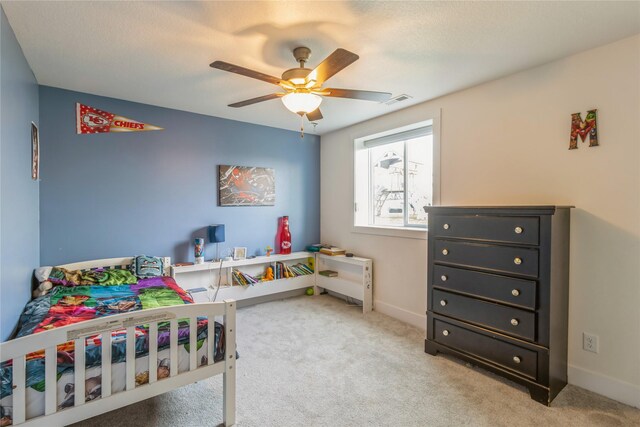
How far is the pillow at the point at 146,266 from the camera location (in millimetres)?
3115

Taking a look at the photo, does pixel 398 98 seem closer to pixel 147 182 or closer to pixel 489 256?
pixel 489 256

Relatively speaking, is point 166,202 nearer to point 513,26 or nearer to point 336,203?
point 336,203

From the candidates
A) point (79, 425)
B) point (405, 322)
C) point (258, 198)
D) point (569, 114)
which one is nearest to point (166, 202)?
point (258, 198)

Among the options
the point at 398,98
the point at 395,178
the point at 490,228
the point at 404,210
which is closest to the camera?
the point at 490,228

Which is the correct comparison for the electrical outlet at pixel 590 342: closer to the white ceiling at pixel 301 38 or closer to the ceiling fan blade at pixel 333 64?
the white ceiling at pixel 301 38

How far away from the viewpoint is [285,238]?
4.34 metres

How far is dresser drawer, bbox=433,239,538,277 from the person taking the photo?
6.91ft

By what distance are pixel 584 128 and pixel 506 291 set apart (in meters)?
1.28

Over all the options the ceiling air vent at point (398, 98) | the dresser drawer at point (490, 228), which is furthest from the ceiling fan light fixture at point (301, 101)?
the dresser drawer at point (490, 228)

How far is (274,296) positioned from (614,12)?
409 centimetres

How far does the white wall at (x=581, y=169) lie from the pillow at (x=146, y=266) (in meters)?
3.05

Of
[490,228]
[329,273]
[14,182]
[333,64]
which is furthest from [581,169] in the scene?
[14,182]

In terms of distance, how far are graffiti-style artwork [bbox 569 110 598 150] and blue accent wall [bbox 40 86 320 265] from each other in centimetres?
316

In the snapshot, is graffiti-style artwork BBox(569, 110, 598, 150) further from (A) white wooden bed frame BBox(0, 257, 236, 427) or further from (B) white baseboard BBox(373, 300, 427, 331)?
(A) white wooden bed frame BBox(0, 257, 236, 427)
